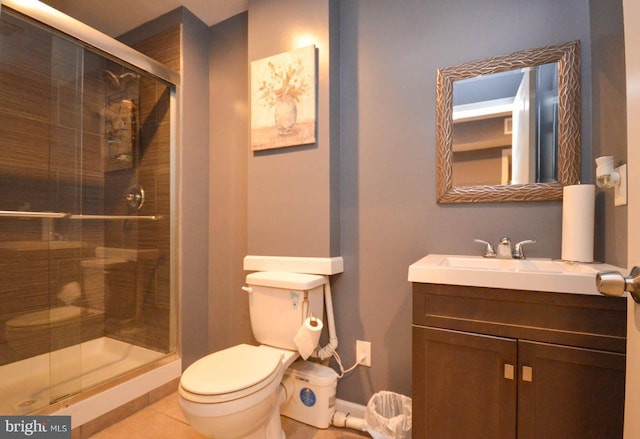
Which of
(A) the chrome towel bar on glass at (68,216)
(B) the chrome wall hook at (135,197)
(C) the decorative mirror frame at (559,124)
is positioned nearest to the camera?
(C) the decorative mirror frame at (559,124)

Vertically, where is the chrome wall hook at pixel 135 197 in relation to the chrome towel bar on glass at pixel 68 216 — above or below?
above

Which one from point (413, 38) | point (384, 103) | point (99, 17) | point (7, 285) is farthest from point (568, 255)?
point (99, 17)

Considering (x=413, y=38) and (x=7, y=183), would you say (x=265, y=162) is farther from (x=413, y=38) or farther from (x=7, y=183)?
(x=7, y=183)

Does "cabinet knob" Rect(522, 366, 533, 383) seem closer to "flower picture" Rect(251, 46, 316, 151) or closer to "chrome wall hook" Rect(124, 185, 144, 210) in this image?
"flower picture" Rect(251, 46, 316, 151)

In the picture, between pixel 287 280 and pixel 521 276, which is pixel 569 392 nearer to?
pixel 521 276

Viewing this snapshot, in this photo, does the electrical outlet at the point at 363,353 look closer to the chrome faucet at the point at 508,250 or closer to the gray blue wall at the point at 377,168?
the gray blue wall at the point at 377,168

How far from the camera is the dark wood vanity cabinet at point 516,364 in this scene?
812mm

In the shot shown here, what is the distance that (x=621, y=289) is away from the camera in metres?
0.45

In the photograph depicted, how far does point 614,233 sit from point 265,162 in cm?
153

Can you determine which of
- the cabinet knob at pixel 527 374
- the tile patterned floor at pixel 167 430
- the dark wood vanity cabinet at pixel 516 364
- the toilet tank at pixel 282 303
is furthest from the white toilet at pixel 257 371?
the cabinet knob at pixel 527 374

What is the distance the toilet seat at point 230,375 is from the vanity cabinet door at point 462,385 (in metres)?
0.57

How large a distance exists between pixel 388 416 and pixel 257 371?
0.71 m

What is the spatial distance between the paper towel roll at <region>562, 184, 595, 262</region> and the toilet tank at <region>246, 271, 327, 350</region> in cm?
102

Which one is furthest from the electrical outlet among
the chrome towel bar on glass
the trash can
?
the chrome towel bar on glass
